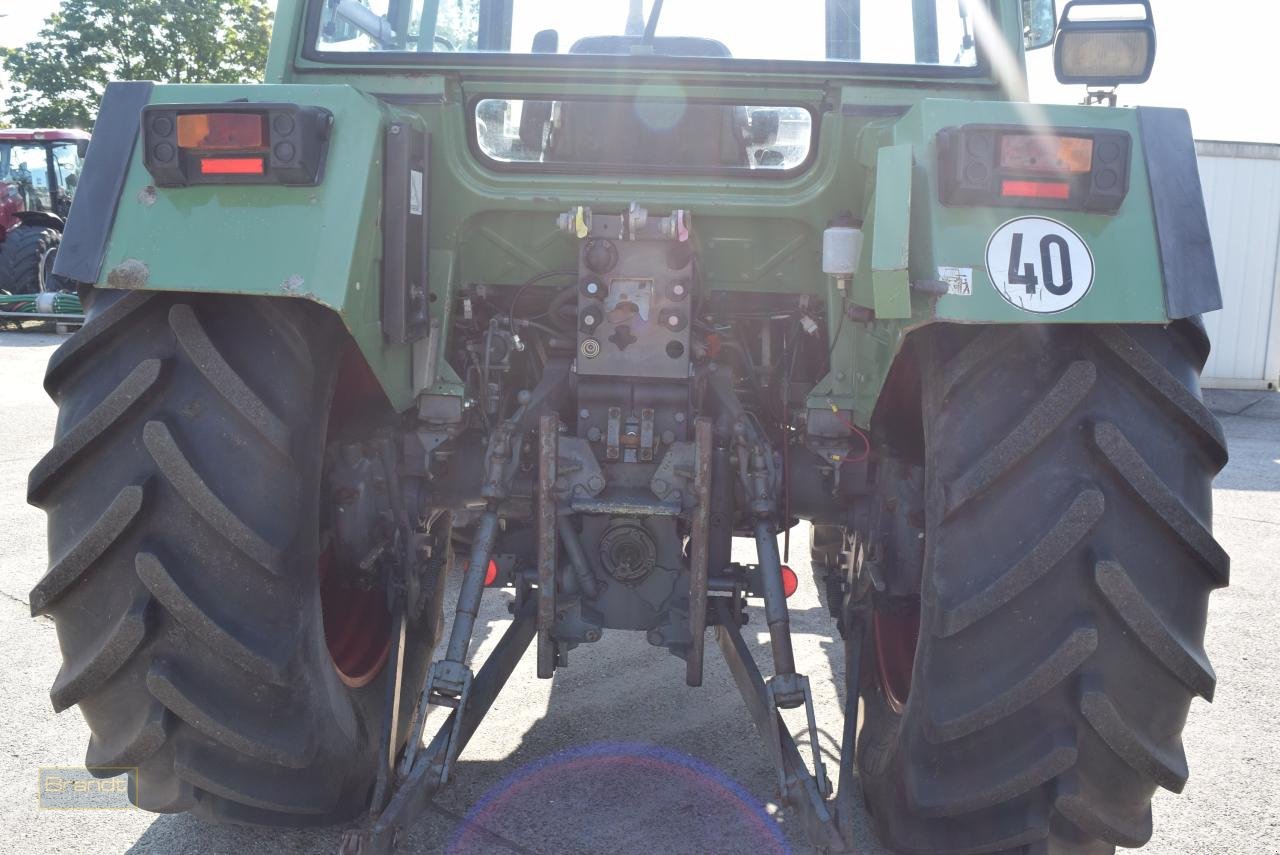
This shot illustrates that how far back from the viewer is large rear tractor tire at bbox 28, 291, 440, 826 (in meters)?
2.09

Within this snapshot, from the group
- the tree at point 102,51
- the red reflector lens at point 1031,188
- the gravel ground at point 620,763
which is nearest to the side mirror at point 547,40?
the red reflector lens at point 1031,188

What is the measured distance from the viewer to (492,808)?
2840 mm

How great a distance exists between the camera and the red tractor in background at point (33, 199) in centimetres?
1491

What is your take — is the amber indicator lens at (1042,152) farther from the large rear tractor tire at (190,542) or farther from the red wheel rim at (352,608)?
the red wheel rim at (352,608)

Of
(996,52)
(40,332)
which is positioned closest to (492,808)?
(996,52)

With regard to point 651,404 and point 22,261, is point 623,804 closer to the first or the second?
point 651,404

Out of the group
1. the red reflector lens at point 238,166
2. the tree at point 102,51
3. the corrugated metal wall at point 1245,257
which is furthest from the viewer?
the tree at point 102,51

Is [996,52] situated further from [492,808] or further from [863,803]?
[492,808]

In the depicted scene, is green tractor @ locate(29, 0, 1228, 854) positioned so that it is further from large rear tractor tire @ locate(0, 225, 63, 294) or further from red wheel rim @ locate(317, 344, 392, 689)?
large rear tractor tire @ locate(0, 225, 63, 294)

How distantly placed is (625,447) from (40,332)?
1510cm

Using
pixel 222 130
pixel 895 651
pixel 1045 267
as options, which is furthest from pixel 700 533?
pixel 222 130

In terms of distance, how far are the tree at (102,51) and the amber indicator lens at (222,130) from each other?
1011 inches

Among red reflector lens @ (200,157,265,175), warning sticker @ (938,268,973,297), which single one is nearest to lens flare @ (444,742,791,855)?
warning sticker @ (938,268,973,297)

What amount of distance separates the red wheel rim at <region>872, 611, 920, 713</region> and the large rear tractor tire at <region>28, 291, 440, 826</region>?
54.0 inches
